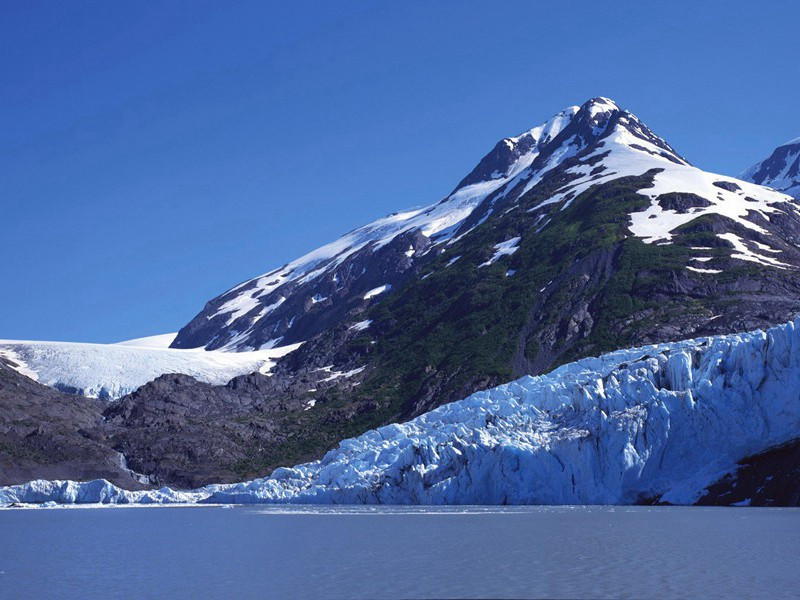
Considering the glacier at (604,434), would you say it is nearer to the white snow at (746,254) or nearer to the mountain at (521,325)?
the mountain at (521,325)

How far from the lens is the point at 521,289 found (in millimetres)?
174500

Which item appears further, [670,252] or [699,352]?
[670,252]

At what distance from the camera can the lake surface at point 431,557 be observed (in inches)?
1380

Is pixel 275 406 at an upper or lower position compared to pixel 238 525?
upper

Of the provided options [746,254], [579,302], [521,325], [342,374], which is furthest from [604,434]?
A: [342,374]

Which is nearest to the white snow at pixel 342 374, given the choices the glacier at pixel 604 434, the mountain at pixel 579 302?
the mountain at pixel 579 302

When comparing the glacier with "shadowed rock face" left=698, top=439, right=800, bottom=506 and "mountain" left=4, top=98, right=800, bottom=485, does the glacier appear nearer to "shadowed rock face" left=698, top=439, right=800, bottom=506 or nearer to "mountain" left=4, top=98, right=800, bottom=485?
"shadowed rock face" left=698, top=439, right=800, bottom=506

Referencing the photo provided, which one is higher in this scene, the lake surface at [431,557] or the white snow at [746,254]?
the white snow at [746,254]

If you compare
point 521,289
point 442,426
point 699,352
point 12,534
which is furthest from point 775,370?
point 521,289

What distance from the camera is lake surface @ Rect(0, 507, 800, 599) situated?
3506 centimetres

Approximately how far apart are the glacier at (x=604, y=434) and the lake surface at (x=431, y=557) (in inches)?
247

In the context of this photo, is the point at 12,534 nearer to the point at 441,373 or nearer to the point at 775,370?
the point at 775,370

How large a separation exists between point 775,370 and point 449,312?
111595mm

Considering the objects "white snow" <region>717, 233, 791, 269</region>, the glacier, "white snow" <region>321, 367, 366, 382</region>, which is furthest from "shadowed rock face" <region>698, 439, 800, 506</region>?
"white snow" <region>321, 367, 366, 382</region>
